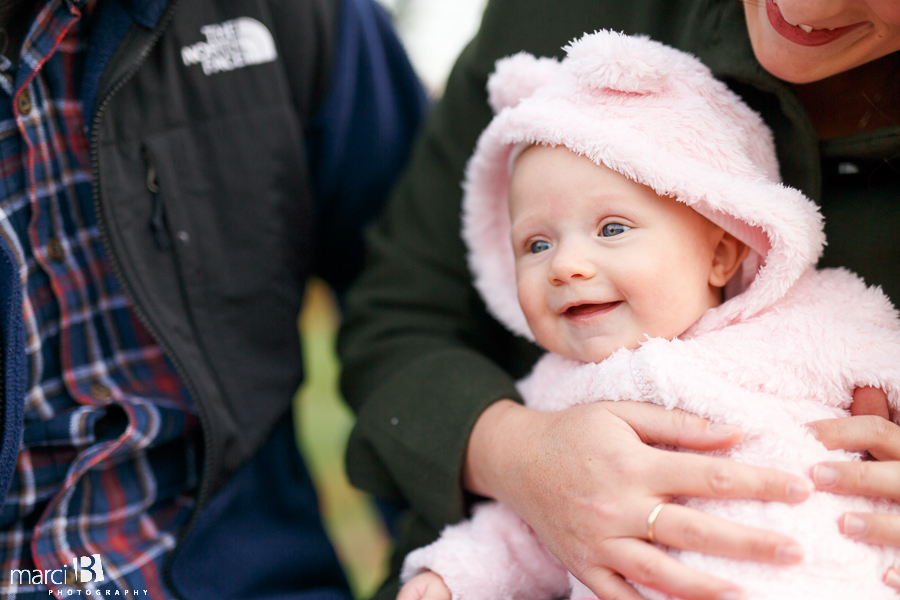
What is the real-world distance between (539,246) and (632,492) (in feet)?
1.34

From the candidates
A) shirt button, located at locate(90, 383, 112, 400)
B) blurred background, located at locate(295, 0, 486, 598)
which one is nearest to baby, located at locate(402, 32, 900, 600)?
shirt button, located at locate(90, 383, 112, 400)

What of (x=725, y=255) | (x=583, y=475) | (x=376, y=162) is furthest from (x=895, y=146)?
(x=376, y=162)

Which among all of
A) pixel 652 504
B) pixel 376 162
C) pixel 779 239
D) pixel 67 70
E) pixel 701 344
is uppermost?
pixel 67 70

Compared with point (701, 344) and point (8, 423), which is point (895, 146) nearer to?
point (701, 344)

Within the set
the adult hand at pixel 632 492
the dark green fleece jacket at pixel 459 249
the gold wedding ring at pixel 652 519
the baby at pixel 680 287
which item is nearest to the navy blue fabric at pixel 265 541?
the dark green fleece jacket at pixel 459 249

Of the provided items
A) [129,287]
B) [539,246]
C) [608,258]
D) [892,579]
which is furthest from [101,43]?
[892,579]

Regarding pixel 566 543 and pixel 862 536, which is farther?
pixel 566 543

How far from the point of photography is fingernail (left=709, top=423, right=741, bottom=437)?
0.78m

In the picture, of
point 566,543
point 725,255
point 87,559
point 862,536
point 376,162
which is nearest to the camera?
point 862,536

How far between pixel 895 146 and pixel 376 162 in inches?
42.5

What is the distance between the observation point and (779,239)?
2.83 ft

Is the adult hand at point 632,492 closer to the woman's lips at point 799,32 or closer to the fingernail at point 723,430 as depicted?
the fingernail at point 723,430

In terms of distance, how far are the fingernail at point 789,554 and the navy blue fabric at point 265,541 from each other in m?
0.89

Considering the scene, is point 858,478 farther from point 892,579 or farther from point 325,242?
point 325,242
